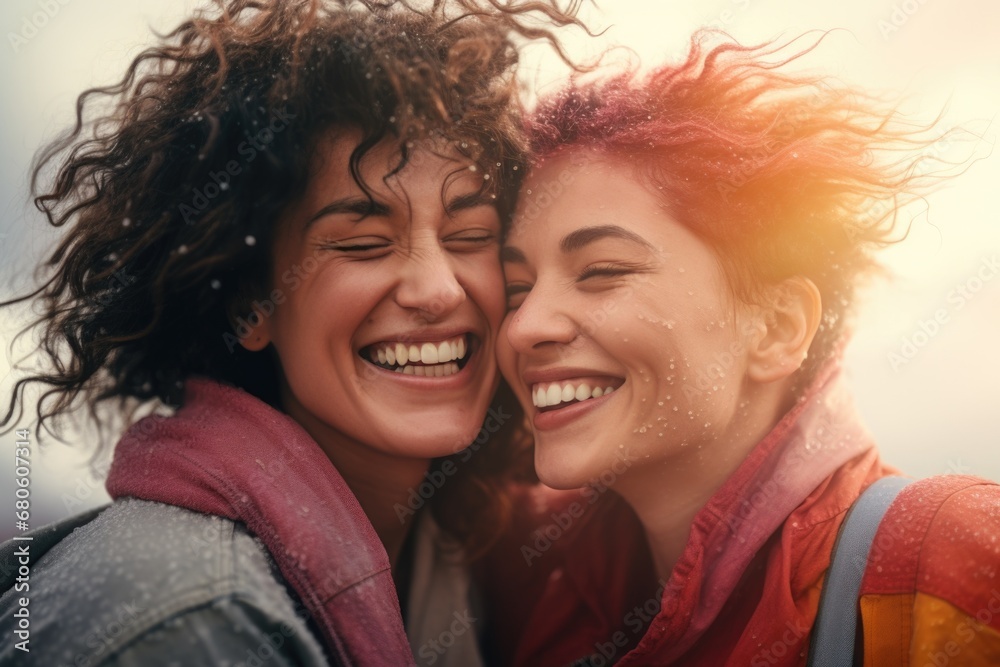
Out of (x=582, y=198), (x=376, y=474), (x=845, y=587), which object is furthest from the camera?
(x=376, y=474)

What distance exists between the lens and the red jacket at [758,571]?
5.59 feet

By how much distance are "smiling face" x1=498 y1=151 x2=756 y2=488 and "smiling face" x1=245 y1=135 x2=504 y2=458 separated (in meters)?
0.19

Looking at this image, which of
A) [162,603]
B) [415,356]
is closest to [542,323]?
[415,356]

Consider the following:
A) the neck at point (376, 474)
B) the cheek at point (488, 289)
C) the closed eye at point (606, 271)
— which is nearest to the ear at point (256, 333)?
the neck at point (376, 474)

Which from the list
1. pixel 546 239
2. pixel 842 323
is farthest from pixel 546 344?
pixel 842 323

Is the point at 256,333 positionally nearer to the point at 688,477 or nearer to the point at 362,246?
the point at 362,246

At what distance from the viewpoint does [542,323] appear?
7.17ft

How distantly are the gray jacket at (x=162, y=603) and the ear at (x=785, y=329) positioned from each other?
141 centimetres

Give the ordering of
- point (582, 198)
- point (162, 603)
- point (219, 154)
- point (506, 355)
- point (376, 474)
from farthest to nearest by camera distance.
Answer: point (376, 474)
point (506, 355)
point (582, 198)
point (219, 154)
point (162, 603)

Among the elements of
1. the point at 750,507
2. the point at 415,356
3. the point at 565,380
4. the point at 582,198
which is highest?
the point at 582,198

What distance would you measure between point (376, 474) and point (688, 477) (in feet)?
3.22

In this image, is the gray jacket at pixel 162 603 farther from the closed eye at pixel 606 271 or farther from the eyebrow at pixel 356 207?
the closed eye at pixel 606 271

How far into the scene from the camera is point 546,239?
2.24 m

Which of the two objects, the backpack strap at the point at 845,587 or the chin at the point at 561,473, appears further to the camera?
the chin at the point at 561,473
